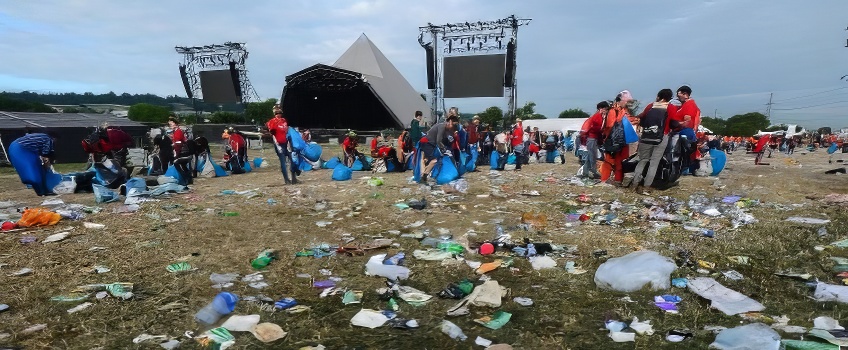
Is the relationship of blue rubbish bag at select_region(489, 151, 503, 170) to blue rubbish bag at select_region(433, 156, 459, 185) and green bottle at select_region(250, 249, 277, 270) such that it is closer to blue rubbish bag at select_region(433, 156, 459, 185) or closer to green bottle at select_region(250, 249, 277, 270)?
blue rubbish bag at select_region(433, 156, 459, 185)

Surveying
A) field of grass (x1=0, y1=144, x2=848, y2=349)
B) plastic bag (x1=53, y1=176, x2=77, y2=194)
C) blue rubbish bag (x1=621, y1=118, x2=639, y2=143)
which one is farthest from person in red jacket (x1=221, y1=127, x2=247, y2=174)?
blue rubbish bag (x1=621, y1=118, x2=639, y2=143)

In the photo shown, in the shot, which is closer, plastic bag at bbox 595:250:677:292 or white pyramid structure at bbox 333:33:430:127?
plastic bag at bbox 595:250:677:292

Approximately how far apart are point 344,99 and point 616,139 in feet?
113

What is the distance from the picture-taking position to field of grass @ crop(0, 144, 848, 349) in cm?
229

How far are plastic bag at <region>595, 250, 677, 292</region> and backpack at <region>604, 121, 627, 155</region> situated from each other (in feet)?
11.1

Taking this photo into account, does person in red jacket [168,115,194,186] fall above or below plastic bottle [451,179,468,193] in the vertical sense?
above

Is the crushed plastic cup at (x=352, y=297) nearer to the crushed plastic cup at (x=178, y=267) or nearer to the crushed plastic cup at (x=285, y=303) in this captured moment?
the crushed plastic cup at (x=285, y=303)

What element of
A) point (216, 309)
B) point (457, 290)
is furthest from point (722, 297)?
point (216, 309)

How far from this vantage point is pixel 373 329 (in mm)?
2363

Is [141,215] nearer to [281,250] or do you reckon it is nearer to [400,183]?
[281,250]

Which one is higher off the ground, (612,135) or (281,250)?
(612,135)

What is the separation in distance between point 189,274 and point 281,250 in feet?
2.47

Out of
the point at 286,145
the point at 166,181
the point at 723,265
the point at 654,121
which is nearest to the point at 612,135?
the point at 654,121

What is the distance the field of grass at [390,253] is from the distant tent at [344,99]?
29.1 m
